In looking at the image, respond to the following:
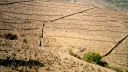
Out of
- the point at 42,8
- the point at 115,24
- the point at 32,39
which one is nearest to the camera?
the point at 32,39

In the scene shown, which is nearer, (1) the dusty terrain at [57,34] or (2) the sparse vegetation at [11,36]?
(1) the dusty terrain at [57,34]

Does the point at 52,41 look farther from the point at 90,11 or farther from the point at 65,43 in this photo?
the point at 90,11

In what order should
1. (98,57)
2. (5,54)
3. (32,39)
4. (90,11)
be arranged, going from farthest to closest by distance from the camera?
(90,11), (32,39), (98,57), (5,54)

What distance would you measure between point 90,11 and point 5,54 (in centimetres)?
1200

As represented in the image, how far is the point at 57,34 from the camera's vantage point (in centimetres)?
1039

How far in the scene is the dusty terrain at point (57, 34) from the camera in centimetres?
496

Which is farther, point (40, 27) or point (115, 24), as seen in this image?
point (115, 24)

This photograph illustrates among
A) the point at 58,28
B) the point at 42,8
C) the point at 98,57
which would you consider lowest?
the point at 98,57

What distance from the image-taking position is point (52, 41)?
943 centimetres

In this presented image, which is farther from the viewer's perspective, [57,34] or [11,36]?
[57,34]

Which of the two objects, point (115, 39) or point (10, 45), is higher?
point (10, 45)

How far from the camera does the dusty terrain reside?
16.3 ft

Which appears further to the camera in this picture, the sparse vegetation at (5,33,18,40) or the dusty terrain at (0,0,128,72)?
the sparse vegetation at (5,33,18,40)

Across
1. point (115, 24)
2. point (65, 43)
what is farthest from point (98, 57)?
point (115, 24)
